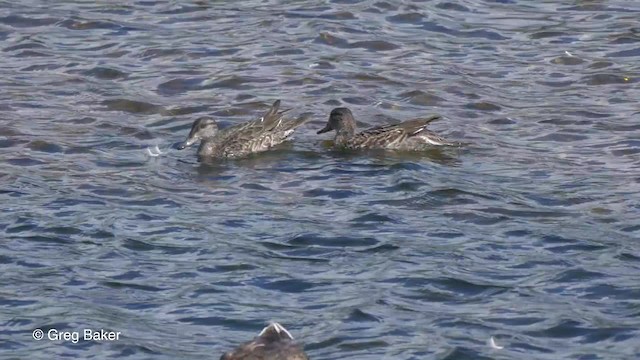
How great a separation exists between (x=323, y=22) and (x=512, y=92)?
315 cm

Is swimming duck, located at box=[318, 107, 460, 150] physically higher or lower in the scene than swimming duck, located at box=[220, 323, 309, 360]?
lower

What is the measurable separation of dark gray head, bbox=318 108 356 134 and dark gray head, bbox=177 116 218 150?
1018 mm

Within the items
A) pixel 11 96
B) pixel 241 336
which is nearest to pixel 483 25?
pixel 11 96

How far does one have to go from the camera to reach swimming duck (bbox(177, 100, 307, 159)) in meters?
15.0

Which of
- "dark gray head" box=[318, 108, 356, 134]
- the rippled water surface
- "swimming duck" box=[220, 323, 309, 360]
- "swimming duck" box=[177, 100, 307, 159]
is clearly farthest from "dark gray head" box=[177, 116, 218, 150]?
"swimming duck" box=[220, 323, 309, 360]

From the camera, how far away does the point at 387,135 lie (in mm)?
15031

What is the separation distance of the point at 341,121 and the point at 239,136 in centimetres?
90

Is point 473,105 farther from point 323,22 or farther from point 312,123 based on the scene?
point 323,22

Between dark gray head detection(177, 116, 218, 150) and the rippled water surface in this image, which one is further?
dark gray head detection(177, 116, 218, 150)

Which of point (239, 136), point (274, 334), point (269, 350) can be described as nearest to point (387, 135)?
point (239, 136)

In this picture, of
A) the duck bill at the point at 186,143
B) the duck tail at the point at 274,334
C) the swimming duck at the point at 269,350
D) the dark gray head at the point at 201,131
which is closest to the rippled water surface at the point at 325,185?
the duck bill at the point at 186,143

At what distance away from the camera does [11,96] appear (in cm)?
1641

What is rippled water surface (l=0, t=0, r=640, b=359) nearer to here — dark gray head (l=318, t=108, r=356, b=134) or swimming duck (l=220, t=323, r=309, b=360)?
dark gray head (l=318, t=108, r=356, b=134)

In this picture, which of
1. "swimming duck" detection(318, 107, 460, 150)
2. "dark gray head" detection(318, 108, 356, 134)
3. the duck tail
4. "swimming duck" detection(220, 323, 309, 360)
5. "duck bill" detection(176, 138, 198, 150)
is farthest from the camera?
"dark gray head" detection(318, 108, 356, 134)
